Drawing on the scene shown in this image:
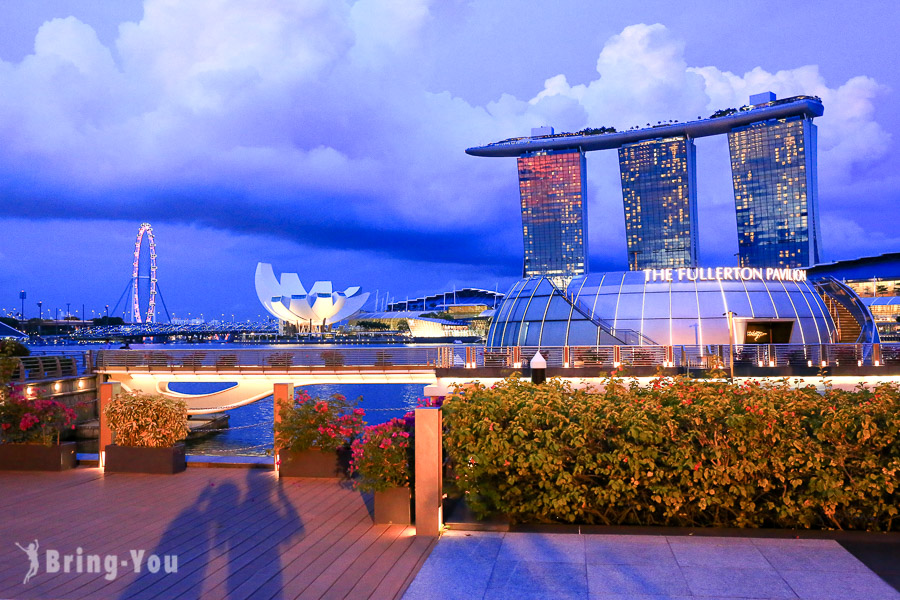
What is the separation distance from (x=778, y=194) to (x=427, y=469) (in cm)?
16622

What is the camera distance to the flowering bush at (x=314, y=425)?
9094 millimetres

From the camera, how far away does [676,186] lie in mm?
161375

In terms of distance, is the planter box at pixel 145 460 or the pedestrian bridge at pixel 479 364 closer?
the planter box at pixel 145 460

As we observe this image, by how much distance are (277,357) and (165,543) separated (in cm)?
2255

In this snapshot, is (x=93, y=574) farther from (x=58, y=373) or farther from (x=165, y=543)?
(x=58, y=373)

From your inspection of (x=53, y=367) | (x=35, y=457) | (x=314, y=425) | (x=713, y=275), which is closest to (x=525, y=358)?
(x=713, y=275)

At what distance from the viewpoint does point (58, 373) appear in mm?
29016

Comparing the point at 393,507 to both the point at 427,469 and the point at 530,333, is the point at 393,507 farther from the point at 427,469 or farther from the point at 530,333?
the point at 530,333

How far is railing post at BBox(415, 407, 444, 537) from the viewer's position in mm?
6582

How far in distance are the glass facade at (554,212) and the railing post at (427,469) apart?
162 meters

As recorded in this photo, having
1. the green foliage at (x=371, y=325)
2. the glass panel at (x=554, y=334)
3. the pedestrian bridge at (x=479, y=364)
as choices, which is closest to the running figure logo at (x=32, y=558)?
the pedestrian bridge at (x=479, y=364)

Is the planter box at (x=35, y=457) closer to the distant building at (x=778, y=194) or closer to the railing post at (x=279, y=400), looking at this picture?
the railing post at (x=279, y=400)

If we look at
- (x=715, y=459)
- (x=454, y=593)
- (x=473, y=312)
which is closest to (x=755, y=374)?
(x=715, y=459)

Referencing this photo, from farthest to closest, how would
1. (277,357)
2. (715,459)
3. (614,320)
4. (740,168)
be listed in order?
(740,168)
(277,357)
(614,320)
(715,459)
